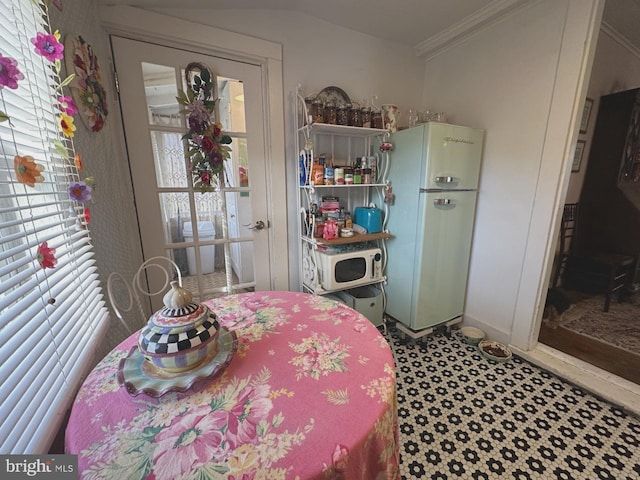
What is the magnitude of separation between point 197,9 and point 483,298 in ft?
9.22

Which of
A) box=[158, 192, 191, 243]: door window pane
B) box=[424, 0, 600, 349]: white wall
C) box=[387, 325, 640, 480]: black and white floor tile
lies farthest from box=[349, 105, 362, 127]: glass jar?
box=[387, 325, 640, 480]: black and white floor tile

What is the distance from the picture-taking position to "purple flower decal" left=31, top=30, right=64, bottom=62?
27.9 inches

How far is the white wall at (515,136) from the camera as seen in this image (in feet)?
5.17

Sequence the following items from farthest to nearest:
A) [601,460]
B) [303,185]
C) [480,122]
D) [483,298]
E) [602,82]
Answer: [602,82] < [483,298] < [480,122] < [303,185] < [601,460]

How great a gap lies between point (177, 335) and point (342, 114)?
1.71 m

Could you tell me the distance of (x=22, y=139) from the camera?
0.73 metres

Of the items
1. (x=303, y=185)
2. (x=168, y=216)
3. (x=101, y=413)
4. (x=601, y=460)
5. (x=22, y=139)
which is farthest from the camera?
(x=303, y=185)

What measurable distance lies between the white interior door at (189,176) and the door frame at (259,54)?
4 centimetres

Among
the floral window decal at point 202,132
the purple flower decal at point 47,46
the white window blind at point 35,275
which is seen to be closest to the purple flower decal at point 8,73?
the white window blind at point 35,275

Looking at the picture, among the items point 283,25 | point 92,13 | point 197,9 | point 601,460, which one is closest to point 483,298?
point 601,460

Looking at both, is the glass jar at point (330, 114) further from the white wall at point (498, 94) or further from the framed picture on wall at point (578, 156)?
the framed picture on wall at point (578, 156)

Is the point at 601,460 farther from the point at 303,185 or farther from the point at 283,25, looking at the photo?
the point at 283,25

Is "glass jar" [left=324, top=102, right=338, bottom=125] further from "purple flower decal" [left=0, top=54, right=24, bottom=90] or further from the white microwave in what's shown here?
A: "purple flower decal" [left=0, top=54, right=24, bottom=90]

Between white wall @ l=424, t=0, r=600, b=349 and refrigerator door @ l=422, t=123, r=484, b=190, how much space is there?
13 cm
